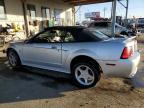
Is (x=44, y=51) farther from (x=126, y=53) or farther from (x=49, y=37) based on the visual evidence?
(x=126, y=53)

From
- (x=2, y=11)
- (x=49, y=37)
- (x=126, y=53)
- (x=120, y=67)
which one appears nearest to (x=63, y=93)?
(x=120, y=67)

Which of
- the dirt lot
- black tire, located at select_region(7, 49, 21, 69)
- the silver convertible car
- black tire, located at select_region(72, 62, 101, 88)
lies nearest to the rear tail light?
the silver convertible car

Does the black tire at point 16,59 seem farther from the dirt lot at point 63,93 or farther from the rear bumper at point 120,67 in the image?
the rear bumper at point 120,67

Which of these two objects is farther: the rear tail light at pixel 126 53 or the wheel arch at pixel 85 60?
the wheel arch at pixel 85 60

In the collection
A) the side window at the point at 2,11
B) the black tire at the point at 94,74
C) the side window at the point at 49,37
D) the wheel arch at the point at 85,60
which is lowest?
the black tire at the point at 94,74

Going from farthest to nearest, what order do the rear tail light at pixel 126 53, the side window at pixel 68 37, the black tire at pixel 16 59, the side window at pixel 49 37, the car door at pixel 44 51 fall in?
the black tire at pixel 16 59, the side window at pixel 49 37, the car door at pixel 44 51, the side window at pixel 68 37, the rear tail light at pixel 126 53

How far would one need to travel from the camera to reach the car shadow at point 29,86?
14.7ft

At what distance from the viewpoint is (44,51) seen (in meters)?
5.61

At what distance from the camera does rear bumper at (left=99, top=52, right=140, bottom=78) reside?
4.43 metres

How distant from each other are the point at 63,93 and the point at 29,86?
3.38 feet

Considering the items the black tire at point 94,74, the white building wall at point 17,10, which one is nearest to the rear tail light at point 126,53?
the black tire at point 94,74

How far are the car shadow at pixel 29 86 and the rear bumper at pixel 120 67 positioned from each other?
962 mm

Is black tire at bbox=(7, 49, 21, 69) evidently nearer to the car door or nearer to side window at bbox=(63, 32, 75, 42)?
the car door

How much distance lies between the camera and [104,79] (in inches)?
221
